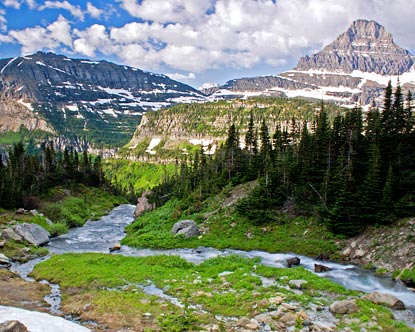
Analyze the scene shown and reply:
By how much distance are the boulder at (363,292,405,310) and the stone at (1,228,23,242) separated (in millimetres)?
43353

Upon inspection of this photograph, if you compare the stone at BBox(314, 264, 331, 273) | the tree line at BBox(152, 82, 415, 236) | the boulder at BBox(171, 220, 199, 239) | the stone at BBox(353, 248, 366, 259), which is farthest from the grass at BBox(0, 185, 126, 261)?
the stone at BBox(353, 248, 366, 259)

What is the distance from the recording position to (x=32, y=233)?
5119 cm

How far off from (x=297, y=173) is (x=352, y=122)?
1330cm

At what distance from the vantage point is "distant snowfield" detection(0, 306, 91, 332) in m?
17.3

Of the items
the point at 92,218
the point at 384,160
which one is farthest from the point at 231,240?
the point at 92,218

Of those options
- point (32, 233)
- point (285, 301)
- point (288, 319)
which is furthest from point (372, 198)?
point (32, 233)

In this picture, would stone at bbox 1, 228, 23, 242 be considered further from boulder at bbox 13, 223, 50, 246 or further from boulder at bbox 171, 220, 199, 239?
boulder at bbox 171, 220, 199, 239

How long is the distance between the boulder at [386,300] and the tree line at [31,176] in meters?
72.2

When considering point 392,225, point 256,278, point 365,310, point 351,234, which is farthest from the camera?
point 351,234

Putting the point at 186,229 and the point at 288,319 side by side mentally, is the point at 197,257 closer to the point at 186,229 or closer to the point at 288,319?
the point at 186,229

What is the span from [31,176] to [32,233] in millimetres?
54203

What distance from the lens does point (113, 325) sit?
1989cm

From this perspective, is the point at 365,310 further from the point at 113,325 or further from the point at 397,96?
the point at 397,96

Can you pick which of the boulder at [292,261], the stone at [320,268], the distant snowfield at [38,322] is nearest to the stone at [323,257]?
the boulder at [292,261]
